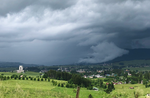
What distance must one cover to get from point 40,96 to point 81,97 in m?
14.7

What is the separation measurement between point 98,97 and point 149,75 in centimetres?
14866

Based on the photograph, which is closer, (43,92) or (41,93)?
(41,93)

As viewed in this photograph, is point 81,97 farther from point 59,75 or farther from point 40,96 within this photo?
point 59,75

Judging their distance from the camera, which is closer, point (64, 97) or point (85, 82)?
point (64, 97)

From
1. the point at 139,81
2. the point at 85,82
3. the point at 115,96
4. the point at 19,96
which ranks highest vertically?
the point at 19,96

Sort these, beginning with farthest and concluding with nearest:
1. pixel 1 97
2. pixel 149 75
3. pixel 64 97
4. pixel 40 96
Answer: pixel 149 75 → pixel 64 97 → pixel 40 96 → pixel 1 97

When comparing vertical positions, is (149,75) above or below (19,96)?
below

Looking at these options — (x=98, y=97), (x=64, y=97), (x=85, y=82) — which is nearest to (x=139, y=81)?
(x=85, y=82)

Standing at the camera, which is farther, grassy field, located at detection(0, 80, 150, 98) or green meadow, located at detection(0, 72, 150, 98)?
green meadow, located at detection(0, 72, 150, 98)

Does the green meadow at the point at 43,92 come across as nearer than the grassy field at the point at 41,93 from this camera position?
No

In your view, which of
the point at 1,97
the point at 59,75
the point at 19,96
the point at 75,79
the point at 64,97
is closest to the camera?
the point at 1,97

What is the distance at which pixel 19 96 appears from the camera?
20.2 metres

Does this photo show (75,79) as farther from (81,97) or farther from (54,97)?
(54,97)

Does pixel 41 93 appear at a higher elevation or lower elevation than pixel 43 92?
higher
